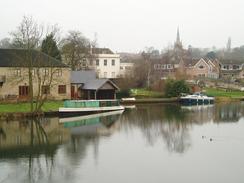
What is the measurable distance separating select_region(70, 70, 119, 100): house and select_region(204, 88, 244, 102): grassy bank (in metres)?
17.2

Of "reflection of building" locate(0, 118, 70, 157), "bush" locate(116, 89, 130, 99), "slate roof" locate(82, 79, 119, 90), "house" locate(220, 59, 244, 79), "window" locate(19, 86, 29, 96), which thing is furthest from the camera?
"house" locate(220, 59, 244, 79)

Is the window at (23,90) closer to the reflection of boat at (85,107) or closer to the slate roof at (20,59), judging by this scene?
the slate roof at (20,59)

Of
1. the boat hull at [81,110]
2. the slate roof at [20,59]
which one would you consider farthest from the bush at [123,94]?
the slate roof at [20,59]

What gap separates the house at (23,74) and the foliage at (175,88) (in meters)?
15.9

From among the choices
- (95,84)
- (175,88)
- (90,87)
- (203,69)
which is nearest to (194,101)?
(175,88)

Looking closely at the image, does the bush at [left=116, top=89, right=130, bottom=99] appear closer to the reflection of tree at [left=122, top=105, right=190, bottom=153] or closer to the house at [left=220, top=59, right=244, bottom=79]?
the reflection of tree at [left=122, top=105, right=190, bottom=153]

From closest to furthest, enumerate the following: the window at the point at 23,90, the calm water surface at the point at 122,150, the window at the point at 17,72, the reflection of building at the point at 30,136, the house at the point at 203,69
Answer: the calm water surface at the point at 122,150 → the reflection of building at the point at 30,136 → the window at the point at 17,72 → the window at the point at 23,90 → the house at the point at 203,69

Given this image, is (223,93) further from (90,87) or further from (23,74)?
(23,74)

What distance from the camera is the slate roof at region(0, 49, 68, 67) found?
118ft

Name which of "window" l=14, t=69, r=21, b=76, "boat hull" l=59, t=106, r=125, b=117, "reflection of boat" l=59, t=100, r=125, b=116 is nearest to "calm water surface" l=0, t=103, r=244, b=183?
"boat hull" l=59, t=106, r=125, b=117

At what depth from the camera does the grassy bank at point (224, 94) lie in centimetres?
5181

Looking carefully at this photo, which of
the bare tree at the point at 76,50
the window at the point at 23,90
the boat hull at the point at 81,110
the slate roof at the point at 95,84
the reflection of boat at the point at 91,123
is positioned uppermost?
the bare tree at the point at 76,50

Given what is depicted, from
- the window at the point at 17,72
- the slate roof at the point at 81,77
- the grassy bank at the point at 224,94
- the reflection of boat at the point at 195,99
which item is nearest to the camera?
the window at the point at 17,72

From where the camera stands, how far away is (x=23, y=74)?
37.3 metres
